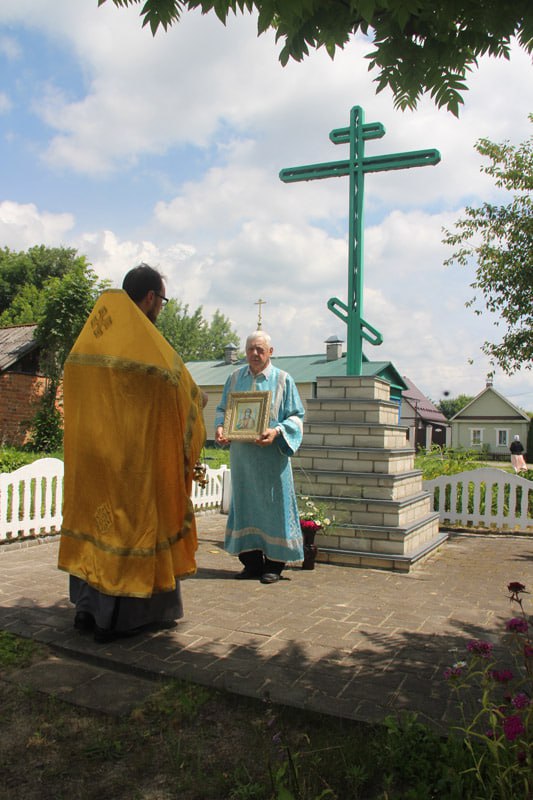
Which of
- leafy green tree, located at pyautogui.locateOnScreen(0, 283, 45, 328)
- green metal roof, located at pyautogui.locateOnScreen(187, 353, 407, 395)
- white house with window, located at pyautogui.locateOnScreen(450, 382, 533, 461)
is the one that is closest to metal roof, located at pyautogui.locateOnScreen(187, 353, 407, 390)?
green metal roof, located at pyautogui.locateOnScreen(187, 353, 407, 395)

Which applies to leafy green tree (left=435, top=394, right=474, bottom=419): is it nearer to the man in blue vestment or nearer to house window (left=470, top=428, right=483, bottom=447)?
house window (left=470, top=428, right=483, bottom=447)

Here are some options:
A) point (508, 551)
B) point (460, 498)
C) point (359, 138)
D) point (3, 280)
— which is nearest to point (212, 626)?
point (508, 551)

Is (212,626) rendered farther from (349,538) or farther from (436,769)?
(349,538)

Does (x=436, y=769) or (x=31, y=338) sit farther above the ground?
(x=31, y=338)

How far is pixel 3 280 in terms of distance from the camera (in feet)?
133

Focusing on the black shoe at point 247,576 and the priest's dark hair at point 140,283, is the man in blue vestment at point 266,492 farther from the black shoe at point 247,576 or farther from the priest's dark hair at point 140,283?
the priest's dark hair at point 140,283

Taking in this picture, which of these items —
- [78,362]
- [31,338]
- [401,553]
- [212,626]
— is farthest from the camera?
[31,338]

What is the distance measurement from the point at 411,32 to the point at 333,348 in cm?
3289

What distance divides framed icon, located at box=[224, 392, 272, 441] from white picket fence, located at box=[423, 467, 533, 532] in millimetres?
Answer: 5071

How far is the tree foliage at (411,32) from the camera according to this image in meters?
2.38

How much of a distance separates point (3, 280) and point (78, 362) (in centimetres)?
4067

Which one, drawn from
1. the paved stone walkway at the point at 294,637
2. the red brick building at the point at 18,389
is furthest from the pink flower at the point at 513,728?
the red brick building at the point at 18,389

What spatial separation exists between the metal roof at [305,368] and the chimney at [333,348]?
27 cm

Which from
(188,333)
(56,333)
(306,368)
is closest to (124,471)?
(56,333)
